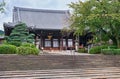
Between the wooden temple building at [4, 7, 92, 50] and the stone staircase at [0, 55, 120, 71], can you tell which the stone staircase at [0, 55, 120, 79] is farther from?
the wooden temple building at [4, 7, 92, 50]

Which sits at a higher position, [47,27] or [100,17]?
[100,17]

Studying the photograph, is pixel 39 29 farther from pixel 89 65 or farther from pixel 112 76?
pixel 112 76

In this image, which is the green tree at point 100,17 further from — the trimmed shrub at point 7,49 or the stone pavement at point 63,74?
the trimmed shrub at point 7,49

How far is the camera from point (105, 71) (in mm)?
16078

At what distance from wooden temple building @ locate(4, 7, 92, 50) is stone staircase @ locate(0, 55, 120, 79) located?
594 inches

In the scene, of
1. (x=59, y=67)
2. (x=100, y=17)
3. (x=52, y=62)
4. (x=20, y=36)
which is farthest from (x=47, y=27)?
(x=59, y=67)

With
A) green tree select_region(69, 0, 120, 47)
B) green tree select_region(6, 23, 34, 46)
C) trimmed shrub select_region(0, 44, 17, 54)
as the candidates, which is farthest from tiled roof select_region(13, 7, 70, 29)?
trimmed shrub select_region(0, 44, 17, 54)

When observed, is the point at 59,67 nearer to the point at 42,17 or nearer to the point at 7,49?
the point at 7,49

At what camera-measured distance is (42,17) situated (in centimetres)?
3888

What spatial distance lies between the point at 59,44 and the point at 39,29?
3.84m

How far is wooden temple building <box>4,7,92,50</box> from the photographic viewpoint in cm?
3509

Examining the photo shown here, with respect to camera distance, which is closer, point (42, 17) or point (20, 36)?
point (20, 36)

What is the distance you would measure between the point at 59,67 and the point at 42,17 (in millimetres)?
22804

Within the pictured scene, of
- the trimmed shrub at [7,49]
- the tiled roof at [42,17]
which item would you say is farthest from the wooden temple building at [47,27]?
the trimmed shrub at [7,49]
